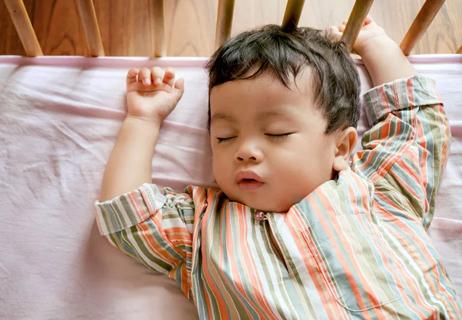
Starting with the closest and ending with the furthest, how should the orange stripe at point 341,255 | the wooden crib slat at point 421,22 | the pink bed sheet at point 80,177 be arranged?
the orange stripe at point 341,255 → the pink bed sheet at point 80,177 → the wooden crib slat at point 421,22

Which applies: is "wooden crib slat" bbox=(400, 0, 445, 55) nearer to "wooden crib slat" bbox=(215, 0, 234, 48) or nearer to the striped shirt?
the striped shirt

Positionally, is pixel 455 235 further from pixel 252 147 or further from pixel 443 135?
pixel 252 147

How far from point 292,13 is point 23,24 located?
0.53 m

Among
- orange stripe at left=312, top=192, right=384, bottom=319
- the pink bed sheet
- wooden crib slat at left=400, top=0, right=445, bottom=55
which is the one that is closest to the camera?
orange stripe at left=312, top=192, right=384, bottom=319

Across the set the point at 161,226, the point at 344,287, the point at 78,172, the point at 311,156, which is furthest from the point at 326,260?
the point at 78,172

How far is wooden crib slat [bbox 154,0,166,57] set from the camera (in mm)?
873

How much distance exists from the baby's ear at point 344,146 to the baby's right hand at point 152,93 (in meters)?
0.34

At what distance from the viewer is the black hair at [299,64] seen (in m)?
0.73

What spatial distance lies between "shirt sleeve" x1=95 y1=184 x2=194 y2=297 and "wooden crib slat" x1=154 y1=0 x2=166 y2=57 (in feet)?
1.10

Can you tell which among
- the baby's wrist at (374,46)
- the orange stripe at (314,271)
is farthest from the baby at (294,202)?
the baby's wrist at (374,46)

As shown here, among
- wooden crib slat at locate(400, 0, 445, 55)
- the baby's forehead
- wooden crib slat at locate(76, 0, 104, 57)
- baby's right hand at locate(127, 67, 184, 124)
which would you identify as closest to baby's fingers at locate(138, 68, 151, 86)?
baby's right hand at locate(127, 67, 184, 124)

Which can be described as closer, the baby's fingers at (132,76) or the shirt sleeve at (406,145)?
the shirt sleeve at (406,145)

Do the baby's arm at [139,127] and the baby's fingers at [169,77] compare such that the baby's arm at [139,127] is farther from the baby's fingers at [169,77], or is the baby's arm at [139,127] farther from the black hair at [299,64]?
the black hair at [299,64]

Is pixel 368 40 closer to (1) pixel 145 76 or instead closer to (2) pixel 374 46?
(2) pixel 374 46
